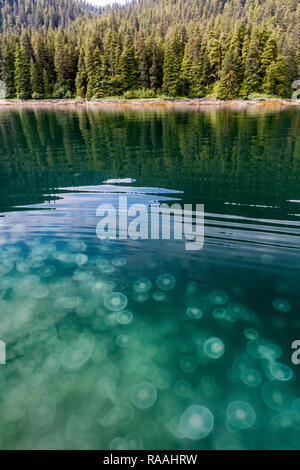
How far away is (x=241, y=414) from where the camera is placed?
3039 mm

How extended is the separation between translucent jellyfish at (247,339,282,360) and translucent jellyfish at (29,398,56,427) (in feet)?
8.69

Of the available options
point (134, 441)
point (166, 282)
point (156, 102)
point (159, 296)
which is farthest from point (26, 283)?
point (156, 102)

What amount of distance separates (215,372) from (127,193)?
8.16 metres

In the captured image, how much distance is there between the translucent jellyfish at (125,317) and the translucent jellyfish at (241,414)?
1.90 metres

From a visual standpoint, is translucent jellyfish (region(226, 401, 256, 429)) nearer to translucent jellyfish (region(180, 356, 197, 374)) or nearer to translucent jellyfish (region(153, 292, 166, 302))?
translucent jellyfish (region(180, 356, 197, 374))

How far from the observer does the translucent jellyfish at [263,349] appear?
3.71 m

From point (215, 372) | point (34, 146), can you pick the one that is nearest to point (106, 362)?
point (215, 372)

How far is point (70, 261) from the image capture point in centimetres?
617

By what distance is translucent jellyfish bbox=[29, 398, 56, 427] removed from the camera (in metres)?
2.99

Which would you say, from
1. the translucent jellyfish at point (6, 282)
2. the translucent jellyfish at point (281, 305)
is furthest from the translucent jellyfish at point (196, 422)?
the translucent jellyfish at point (6, 282)

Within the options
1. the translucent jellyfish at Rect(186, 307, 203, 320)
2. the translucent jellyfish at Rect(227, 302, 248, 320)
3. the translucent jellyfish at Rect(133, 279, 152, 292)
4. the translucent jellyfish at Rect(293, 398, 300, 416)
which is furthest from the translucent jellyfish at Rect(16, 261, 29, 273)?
the translucent jellyfish at Rect(293, 398, 300, 416)

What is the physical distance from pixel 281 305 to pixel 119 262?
10.9 feet
